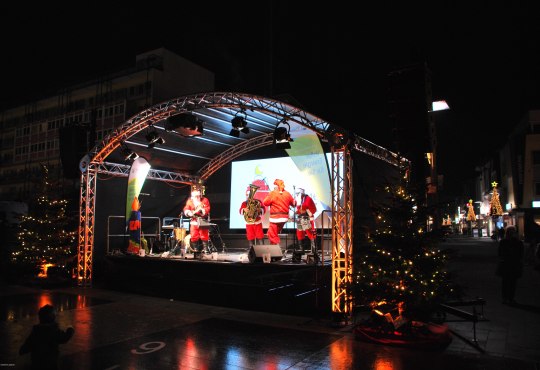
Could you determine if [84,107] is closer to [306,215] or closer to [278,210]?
[278,210]

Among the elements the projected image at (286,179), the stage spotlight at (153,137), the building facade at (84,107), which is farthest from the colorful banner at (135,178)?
the building facade at (84,107)

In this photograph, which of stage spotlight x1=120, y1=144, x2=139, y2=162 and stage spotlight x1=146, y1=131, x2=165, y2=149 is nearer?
stage spotlight x1=146, y1=131, x2=165, y2=149

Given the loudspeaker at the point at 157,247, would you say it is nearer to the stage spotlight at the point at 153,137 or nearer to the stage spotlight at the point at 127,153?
the stage spotlight at the point at 127,153

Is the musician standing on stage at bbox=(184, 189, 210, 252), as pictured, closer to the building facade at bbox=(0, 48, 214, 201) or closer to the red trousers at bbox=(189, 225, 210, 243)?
the red trousers at bbox=(189, 225, 210, 243)

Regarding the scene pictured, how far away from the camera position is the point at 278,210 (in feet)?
41.1

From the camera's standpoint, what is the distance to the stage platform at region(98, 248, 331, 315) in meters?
9.16

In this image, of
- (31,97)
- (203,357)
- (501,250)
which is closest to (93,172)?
(203,357)

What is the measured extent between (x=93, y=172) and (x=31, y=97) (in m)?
41.5

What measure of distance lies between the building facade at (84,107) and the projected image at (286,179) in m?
21.0

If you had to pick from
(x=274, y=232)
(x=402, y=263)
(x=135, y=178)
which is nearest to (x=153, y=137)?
(x=135, y=178)

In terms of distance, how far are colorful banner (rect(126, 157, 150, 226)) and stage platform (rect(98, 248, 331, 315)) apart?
5.86 feet

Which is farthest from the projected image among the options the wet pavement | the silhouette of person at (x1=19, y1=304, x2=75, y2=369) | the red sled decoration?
the silhouette of person at (x1=19, y1=304, x2=75, y2=369)

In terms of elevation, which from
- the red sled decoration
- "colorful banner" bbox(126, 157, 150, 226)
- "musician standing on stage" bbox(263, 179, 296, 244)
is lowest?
the red sled decoration

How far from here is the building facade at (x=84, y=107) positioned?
40250 millimetres
